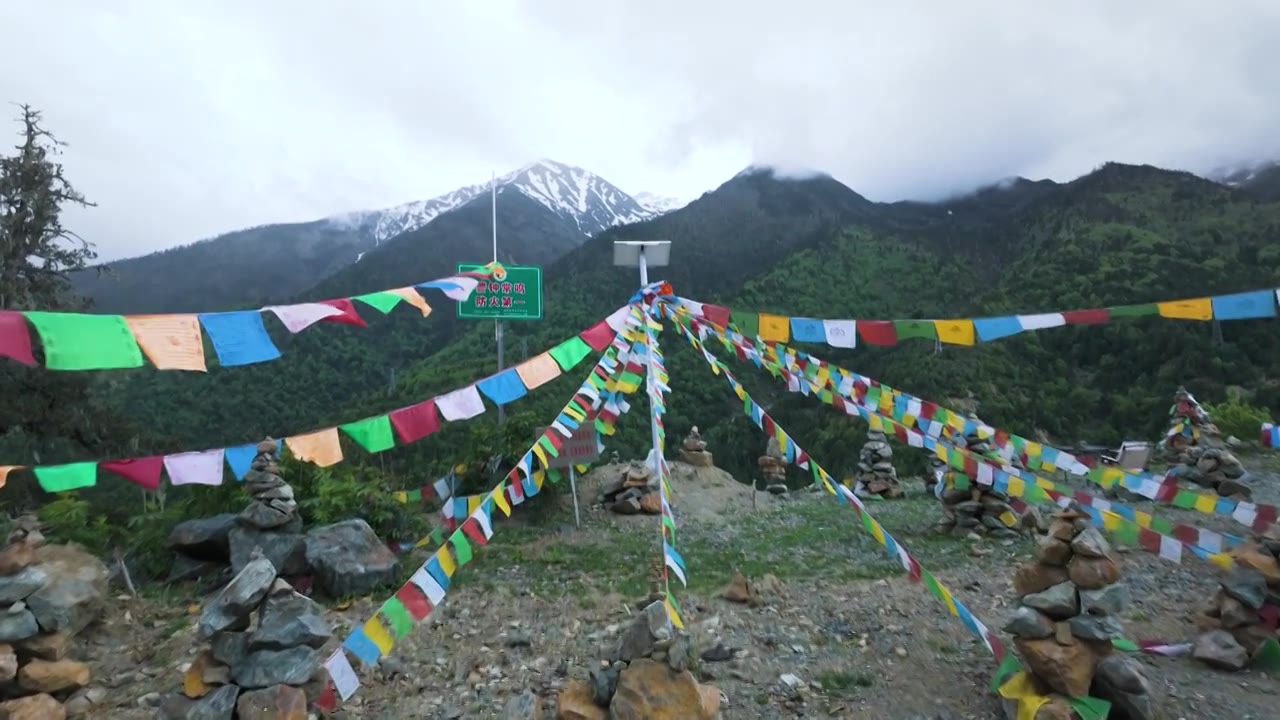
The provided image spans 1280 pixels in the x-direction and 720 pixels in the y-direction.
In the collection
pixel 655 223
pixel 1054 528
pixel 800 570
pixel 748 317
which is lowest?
pixel 800 570

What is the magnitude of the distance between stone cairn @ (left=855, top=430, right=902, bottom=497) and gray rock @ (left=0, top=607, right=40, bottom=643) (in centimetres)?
1375

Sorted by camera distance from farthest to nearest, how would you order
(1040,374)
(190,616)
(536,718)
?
(1040,374)
(190,616)
(536,718)

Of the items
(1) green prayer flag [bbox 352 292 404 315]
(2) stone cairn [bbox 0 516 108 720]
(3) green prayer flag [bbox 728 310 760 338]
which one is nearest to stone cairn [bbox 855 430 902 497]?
(3) green prayer flag [bbox 728 310 760 338]

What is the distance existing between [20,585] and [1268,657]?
340 inches

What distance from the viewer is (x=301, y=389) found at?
1174 inches

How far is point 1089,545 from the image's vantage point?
411cm

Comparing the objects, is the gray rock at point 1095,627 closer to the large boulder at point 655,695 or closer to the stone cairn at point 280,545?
the large boulder at point 655,695

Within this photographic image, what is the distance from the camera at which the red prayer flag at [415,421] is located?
614 centimetres

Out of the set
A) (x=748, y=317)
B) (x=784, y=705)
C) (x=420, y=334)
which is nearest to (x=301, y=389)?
(x=420, y=334)

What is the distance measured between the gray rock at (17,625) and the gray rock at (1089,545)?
22.4ft

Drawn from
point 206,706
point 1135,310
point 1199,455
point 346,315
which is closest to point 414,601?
point 206,706

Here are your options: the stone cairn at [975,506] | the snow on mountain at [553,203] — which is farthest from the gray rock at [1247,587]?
the snow on mountain at [553,203]

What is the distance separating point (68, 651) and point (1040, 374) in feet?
107

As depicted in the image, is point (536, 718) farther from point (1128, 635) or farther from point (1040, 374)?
point (1040, 374)
